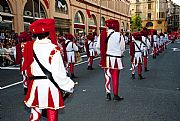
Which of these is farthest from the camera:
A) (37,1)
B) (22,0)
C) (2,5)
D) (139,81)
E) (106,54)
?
(37,1)

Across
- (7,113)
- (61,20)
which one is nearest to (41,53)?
(7,113)

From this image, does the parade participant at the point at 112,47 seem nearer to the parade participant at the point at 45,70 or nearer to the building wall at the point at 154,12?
the parade participant at the point at 45,70

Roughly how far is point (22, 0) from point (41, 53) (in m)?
22.2

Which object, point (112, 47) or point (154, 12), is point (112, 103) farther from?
point (154, 12)

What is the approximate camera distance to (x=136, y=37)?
10.6m

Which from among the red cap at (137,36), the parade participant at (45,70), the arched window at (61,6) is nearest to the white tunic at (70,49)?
the red cap at (137,36)

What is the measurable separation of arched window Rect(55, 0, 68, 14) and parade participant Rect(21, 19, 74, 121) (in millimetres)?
28638

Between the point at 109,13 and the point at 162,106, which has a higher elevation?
the point at 109,13

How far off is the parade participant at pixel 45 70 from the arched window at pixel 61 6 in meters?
28.6

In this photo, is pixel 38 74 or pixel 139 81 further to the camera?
pixel 139 81

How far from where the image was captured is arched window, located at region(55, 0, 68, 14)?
31891 millimetres

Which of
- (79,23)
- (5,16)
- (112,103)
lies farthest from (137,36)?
(79,23)

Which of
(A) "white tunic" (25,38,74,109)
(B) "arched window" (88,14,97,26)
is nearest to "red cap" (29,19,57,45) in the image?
(A) "white tunic" (25,38,74,109)

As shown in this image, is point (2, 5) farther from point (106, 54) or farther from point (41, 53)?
point (41, 53)
